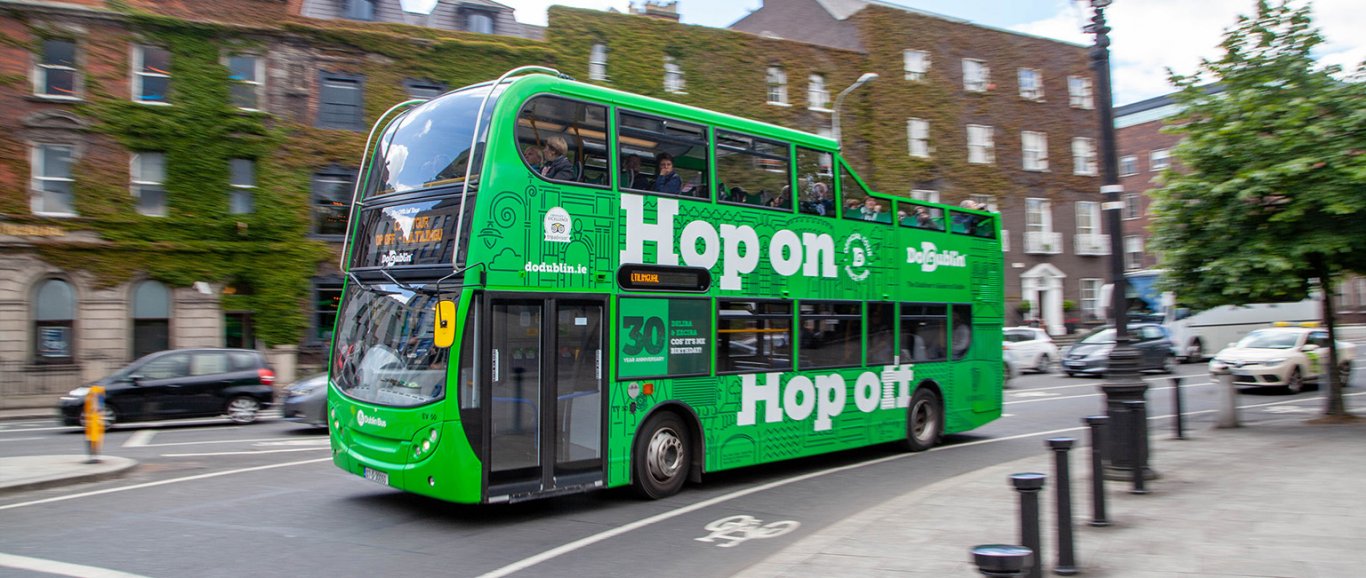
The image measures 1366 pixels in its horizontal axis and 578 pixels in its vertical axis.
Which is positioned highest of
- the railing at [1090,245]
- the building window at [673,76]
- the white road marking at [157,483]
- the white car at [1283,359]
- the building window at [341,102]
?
the building window at [673,76]

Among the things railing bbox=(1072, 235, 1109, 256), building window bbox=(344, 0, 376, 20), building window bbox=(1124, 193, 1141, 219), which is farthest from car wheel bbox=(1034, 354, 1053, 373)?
building window bbox=(1124, 193, 1141, 219)

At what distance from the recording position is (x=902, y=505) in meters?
8.74

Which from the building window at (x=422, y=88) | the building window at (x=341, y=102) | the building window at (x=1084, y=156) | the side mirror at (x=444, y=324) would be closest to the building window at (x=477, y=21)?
the building window at (x=422, y=88)

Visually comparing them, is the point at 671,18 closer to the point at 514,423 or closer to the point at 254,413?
the point at 254,413

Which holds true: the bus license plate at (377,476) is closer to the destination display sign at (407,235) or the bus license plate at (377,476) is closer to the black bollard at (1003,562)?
the destination display sign at (407,235)

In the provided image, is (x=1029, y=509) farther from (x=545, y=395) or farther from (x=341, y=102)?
(x=341, y=102)

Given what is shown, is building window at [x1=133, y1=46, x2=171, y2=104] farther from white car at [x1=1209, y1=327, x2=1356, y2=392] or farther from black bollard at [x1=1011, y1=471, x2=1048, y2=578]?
white car at [x1=1209, y1=327, x2=1356, y2=392]

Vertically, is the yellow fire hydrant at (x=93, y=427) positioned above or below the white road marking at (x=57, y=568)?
above

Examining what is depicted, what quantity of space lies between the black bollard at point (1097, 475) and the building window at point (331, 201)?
2464 cm

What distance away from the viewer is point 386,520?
835 cm

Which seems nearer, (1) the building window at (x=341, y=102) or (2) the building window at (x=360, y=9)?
(1) the building window at (x=341, y=102)

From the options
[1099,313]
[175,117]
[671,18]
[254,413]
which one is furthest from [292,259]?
[1099,313]

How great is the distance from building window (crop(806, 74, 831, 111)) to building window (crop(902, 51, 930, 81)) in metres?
4.52

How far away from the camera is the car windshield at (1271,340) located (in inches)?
835
